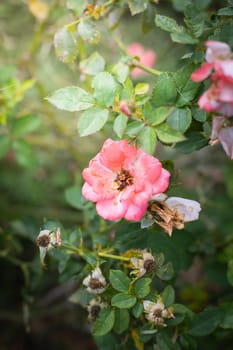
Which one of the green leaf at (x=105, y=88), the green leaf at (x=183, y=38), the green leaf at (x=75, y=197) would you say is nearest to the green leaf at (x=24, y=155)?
the green leaf at (x=75, y=197)

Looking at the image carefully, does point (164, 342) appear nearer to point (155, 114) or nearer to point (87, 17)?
point (155, 114)

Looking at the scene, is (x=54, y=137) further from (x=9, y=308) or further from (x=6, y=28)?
(x=9, y=308)

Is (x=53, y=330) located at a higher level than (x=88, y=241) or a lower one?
lower

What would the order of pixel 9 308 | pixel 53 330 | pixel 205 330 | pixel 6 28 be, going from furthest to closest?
pixel 6 28 < pixel 53 330 < pixel 9 308 < pixel 205 330

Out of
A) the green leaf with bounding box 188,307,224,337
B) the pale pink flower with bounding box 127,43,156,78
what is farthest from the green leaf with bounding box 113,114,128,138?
the pale pink flower with bounding box 127,43,156,78

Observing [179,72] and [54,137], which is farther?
[54,137]

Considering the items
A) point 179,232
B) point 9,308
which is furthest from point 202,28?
point 9,308
